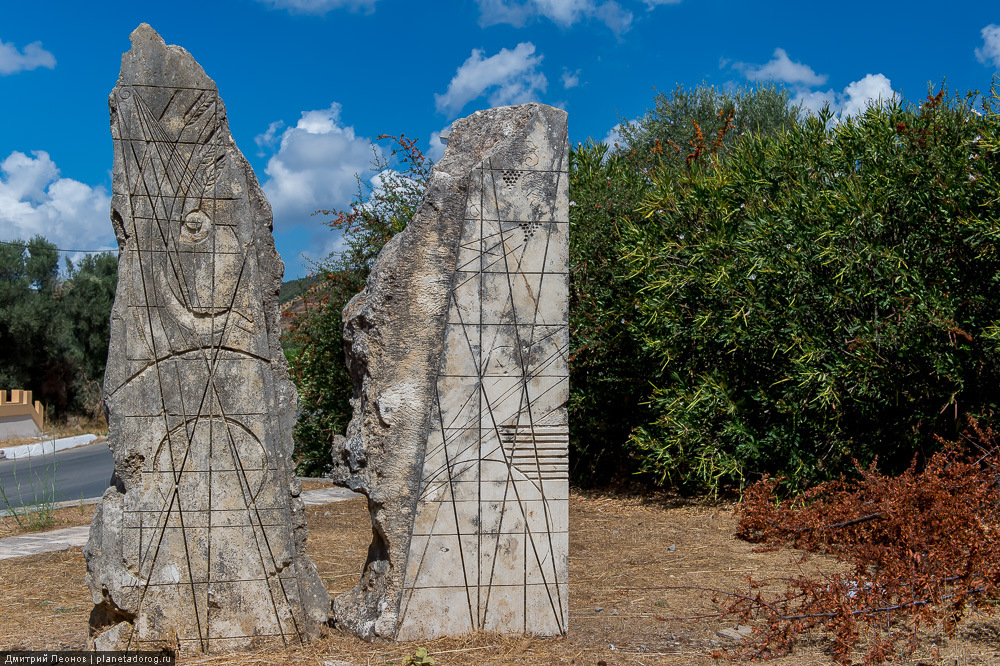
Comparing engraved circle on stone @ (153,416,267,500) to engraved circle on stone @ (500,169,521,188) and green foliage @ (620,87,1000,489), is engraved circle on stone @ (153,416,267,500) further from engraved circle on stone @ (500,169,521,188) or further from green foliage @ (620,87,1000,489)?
green foliage @ (620,87,1000,489)

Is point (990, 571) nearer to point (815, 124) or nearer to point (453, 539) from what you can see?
point (453, 539)

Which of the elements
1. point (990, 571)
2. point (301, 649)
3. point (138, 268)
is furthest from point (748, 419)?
point (138, 268)

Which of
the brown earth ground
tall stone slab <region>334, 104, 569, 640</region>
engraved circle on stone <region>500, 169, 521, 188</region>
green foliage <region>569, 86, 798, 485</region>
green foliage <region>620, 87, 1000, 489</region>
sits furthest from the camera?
green foliage <region>569, 86, 798, 485</region>

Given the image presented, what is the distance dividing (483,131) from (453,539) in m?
1.97

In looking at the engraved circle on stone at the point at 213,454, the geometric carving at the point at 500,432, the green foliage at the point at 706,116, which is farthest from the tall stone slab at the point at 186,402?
the green foliage at the point at 706,116

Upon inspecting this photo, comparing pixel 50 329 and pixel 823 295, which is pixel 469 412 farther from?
pixel 50 329

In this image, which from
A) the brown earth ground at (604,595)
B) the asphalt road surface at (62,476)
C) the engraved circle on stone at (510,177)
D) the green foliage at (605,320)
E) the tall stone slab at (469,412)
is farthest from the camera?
the asphalt road surface at (62,476)

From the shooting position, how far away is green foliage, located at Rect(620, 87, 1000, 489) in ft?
19.9

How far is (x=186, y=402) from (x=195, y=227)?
78cm

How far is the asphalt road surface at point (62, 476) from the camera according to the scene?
9484 mm

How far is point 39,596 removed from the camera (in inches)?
193

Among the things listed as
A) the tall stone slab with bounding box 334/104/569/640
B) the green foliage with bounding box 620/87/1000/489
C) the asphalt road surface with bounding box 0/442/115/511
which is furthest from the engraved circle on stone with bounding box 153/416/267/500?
the asphalt road surface with bounding box 0/442/115/511

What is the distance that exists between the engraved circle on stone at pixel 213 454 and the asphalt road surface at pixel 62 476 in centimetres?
537

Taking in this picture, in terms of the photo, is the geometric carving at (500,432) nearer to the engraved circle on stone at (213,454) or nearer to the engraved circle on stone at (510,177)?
the engraved circle on stone at (510,177)
